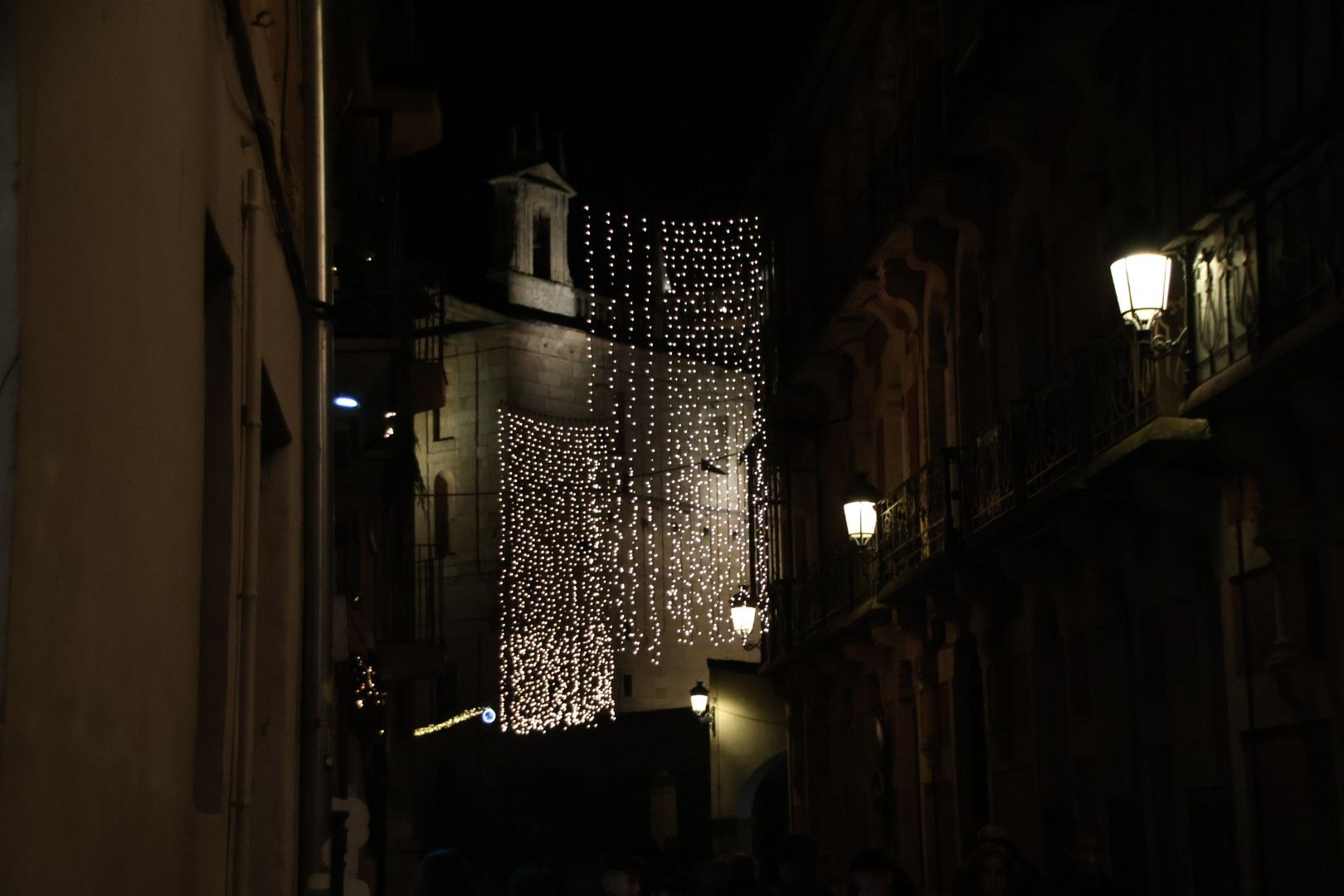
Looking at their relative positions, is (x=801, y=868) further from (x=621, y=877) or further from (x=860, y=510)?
(x=860, y=510)

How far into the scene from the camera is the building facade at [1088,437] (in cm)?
1091

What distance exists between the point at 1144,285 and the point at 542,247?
44554mm

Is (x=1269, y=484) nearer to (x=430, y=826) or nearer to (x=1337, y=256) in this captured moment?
(x=1337, y=256)

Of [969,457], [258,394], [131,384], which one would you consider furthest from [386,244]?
[131,384]

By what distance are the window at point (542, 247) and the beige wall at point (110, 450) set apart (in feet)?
159

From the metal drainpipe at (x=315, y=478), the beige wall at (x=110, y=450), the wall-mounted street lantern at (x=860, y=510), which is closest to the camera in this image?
the beige wall at (x=110, y=450)

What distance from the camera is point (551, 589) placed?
4822cm

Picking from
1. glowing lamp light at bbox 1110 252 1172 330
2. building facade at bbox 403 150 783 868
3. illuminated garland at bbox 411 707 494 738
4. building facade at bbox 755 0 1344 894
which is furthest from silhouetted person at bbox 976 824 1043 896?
illuminated garland at bbox 411 707 494 738

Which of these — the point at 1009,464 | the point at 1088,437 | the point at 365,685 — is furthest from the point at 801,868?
the point at 365,685

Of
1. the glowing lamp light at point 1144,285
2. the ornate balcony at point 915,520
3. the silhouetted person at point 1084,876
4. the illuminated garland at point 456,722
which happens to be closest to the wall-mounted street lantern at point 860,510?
the ornate balcony at point 915,520

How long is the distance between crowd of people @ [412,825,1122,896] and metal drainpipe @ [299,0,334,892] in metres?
1.17

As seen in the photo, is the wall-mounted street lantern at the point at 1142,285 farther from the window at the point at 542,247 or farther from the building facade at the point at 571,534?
the window at the point at 542,247

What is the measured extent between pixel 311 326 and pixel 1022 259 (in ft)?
30.5

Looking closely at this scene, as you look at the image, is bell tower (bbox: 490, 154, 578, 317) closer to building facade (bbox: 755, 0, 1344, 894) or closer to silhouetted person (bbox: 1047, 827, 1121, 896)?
building facade (bbox: 755, 0, 1344, 894)
